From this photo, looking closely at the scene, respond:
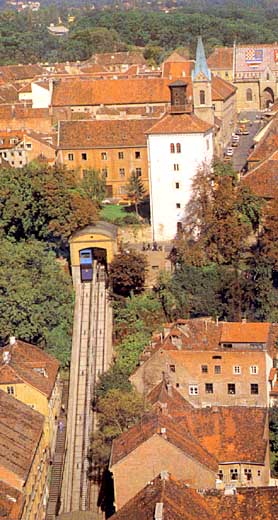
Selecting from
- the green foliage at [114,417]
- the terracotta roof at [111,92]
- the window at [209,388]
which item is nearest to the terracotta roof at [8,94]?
the terracotta roof at [111,92]

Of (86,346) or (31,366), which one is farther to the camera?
(86,346)

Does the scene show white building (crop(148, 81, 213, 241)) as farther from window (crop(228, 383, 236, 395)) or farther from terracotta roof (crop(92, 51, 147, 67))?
terracotta roof (crop(92, 51, 147, 67))

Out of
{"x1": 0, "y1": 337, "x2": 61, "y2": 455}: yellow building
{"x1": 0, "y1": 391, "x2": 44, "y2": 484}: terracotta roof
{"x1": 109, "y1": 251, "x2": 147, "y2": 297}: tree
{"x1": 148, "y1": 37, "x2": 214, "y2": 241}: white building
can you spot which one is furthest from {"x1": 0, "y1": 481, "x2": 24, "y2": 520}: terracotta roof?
{"x1": 148, "y1": 37, "x2": 214, "y2": 241}: white building

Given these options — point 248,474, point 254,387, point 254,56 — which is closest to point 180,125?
point 254,387

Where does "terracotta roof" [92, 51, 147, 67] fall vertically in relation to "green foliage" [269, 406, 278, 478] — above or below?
above

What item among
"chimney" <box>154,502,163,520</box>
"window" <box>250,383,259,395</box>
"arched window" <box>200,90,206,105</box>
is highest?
"arched window" <box>200,90,206,105</box>

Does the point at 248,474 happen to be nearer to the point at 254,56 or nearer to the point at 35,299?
the point at 35,299
